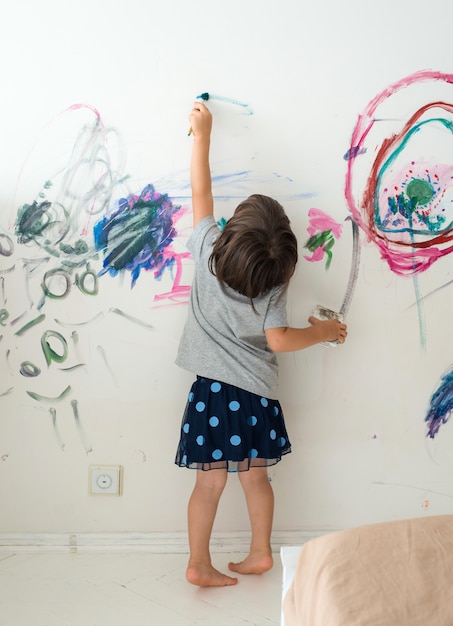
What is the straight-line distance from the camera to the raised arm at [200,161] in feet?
5.86

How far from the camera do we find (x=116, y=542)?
194 cm

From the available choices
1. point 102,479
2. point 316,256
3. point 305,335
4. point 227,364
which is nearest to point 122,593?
point 102,479

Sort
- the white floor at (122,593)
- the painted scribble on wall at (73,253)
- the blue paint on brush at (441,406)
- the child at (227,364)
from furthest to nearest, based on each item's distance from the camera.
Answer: the blue paint on brush at (441,406) → the painted scribble on wall at (73,253) → the child at (227,364) → the white floor at (122,593)

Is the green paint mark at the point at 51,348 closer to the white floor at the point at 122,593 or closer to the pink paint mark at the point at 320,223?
the white floor at the point at 122,593

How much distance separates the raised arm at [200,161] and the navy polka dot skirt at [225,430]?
443mm

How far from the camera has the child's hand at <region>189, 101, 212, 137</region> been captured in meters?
1.78

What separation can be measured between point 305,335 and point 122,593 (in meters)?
0.79

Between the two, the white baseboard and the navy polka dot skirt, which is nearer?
the navy polka dot skirt

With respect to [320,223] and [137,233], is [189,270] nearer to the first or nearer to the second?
[137,233]

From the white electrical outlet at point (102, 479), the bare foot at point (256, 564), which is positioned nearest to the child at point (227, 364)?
the bare foot at point (256, 564)

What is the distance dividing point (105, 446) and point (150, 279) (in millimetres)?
482

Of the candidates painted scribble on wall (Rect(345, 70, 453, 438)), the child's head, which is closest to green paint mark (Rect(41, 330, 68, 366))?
the child's head

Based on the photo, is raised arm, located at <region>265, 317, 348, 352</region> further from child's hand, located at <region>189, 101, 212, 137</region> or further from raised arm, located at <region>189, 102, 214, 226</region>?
child's hand, located at <region>189, 101, 212, 137</region>

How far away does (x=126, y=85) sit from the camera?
5.94 feet
